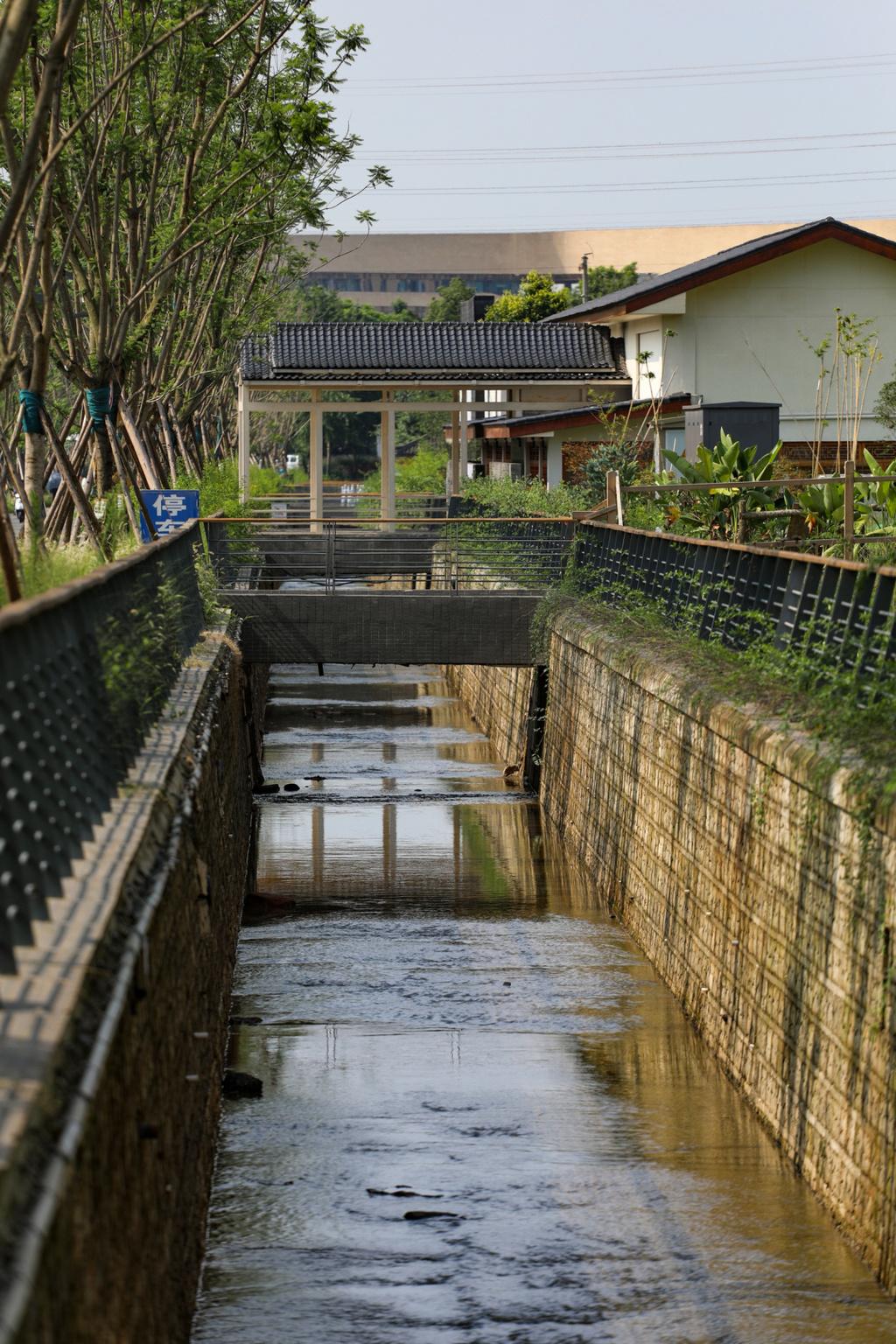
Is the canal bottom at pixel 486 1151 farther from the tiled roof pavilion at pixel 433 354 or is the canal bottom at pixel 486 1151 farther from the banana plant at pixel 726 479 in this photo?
the tiled roof pavilion at pixel 433 354

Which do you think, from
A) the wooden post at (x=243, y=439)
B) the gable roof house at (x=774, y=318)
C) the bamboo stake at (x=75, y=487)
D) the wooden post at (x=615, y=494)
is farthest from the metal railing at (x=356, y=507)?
the bamboo stake at (x=75, y=487)

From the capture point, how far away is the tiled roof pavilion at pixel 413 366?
35.6m

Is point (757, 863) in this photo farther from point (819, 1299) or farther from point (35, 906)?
point (35, 906)

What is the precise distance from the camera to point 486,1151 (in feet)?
35.8

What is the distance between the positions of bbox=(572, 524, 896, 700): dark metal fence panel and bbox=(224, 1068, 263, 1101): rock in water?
4511mm

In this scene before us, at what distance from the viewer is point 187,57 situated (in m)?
20.0

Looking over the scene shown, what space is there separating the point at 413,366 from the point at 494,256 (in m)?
82.7

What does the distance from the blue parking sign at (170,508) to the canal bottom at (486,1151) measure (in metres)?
5.11

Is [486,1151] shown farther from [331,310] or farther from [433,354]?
[331,310]

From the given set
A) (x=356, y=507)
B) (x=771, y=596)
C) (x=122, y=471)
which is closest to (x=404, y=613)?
(x=122, y=471)

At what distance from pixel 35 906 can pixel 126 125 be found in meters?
16.0

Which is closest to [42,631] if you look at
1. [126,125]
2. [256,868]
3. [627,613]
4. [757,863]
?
[757,863]

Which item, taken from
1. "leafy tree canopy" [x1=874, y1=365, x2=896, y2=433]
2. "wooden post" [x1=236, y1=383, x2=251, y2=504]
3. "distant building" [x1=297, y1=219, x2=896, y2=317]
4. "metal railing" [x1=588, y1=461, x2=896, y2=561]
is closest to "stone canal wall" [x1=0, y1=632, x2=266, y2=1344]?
"metal railing" [x1=588, y1=461, x2=896, y2=561]

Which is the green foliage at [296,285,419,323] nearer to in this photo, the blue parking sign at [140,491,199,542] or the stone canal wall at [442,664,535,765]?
the stone canal wall at [442,664,535,765]
